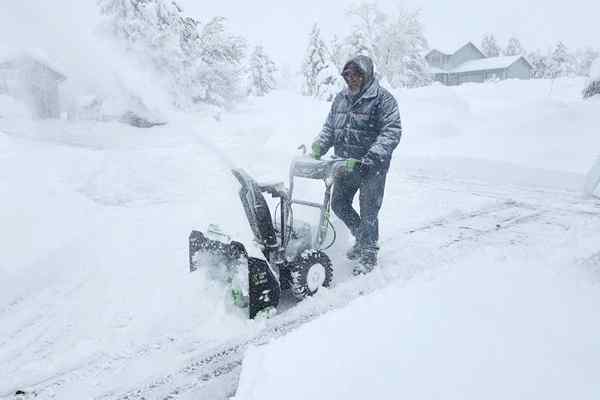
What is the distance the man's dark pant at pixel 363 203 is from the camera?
4391 millimetres

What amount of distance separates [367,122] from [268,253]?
65.0 inches

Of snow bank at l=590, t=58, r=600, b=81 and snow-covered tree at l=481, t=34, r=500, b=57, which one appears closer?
snow bank at l=590, t=58, r=600, b=81

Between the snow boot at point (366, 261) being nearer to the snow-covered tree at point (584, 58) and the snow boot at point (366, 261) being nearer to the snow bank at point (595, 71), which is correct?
the snow bank at point (595, 71)

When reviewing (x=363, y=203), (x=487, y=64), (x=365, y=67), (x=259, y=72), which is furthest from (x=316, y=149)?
(x=487, y=64)

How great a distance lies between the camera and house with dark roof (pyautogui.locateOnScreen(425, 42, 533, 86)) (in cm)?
5228

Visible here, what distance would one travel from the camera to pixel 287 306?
3664 millimetres

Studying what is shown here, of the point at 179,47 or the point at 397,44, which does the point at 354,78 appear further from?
the point at 397,44

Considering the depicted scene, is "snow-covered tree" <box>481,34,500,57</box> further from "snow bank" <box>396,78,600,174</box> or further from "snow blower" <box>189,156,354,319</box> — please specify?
"snow blower" <box>189,156,354,319</box>

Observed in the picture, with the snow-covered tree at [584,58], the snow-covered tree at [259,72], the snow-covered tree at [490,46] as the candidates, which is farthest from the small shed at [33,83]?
the snow-covered tree at [490,46]

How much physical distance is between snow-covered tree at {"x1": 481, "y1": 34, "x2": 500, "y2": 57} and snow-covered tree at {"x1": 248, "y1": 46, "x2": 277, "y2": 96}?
121 ft

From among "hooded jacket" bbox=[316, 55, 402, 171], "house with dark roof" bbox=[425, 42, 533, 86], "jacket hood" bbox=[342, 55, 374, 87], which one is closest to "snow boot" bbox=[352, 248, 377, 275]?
"hooded jacket" bbox=[316, 55, 402, 171]

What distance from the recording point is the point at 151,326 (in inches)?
133

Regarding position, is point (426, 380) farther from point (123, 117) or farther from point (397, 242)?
point (123, 117)

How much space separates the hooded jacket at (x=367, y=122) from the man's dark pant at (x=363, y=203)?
185mm
